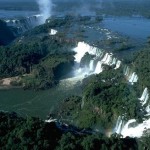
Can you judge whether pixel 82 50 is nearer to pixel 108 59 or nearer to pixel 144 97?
pixel 108 59

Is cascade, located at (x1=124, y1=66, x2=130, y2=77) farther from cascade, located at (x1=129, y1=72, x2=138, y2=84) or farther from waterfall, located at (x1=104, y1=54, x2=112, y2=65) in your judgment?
waterfall, located at (x1=104, y1=54, x2=112, y2=65)

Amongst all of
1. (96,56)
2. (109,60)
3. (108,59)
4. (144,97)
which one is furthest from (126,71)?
(96,56)

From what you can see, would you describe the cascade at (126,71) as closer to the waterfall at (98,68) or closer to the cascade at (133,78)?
the cascade at (133,78)

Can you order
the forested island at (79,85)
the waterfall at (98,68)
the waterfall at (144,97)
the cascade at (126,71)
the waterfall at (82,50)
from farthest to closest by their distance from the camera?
the waterfall at (82,50)
the waterfall at (98,68)
the cascade at (126,71)
the waterfall at (144,97)
the forested island at (79,85)

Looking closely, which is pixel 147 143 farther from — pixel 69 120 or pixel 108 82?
pixel 108 82

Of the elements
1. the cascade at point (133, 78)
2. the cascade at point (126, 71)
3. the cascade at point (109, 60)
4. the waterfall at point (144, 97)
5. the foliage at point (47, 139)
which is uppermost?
the cascade at point (109, 60)

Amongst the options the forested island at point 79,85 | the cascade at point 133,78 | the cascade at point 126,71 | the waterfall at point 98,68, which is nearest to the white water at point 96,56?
the waterfall at point 98,68

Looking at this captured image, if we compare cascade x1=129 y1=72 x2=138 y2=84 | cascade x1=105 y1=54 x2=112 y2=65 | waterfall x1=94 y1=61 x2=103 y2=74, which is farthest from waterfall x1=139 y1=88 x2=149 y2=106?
cascade x1=105 y1=54 x2=112 y2=65

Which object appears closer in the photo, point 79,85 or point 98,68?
point 79,85

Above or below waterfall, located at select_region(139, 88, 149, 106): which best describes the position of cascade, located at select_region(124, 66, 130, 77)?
above

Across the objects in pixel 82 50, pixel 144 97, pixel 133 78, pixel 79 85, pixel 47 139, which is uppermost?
pixel 82 50

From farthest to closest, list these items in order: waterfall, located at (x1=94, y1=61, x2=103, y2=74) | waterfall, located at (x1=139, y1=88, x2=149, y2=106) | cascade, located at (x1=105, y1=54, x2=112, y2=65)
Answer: cascade, located at (x1=105, y1=54, x2=112, y2=65) < waterfall, located at (x1=94, y1=61, x2=103, y2=74) < waterfall, located at (x1=139, y1=88, x2=149, y2=106)

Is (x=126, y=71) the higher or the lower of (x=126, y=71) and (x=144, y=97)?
the higher
